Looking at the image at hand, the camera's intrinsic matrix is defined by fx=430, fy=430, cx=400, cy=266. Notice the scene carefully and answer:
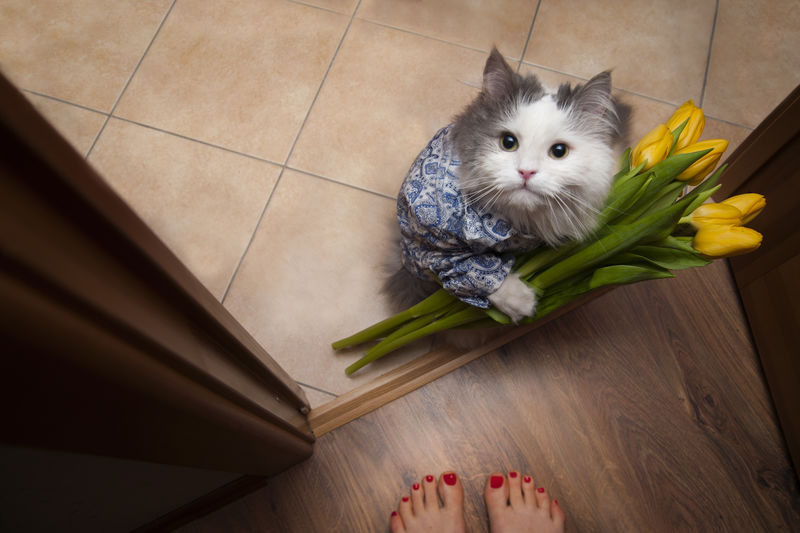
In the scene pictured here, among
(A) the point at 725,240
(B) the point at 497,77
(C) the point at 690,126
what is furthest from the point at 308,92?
(A) the point at 725,240

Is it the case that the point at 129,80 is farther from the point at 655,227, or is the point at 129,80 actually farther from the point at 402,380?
the point at 655,227

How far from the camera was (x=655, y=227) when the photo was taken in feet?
2.33

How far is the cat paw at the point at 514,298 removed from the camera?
789 millimetres

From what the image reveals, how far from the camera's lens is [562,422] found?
1.08m

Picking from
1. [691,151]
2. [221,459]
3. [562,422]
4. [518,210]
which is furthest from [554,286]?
[221,459]

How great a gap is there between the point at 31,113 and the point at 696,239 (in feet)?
2.79

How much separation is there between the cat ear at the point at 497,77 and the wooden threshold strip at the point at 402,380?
59cm

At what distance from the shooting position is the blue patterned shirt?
72cm

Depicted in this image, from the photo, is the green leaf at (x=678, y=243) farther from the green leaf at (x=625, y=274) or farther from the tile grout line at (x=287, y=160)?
the tile grout line at (x=287, y=160)

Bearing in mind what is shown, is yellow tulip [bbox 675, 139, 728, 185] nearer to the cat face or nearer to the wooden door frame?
the cat face

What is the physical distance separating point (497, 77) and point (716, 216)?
1.42 feet

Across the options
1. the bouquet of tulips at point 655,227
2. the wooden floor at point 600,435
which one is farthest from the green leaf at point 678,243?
the wooden floor at point 600,435

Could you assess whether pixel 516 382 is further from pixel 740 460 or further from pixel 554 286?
pixel 740 460

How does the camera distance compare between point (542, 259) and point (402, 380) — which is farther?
point (402, 380)
